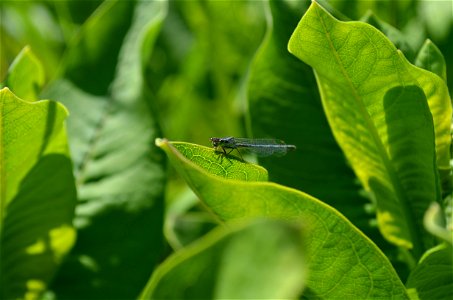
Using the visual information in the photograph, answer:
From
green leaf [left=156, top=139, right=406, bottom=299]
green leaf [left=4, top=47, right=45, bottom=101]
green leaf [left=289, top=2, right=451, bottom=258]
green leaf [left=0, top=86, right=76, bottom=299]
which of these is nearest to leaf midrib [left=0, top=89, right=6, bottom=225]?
green leaf [left=0, top=86, right=76, bottom=299]

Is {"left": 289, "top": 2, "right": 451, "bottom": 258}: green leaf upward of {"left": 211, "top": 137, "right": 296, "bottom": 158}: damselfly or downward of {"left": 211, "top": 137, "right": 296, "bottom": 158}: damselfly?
upward

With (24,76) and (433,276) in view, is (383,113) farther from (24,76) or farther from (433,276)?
(24,76)

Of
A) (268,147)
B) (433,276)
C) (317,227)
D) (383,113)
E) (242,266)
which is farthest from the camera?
(268,147)

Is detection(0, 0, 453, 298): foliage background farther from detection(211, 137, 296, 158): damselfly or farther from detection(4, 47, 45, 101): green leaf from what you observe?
detection(4, 47, 45, 101): green leaf

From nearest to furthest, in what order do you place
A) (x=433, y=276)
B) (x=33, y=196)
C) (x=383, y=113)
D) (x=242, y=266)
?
(x=242, y=266) → (x=433, y=276) → (x=383, y=113) → (x=33, y=196)

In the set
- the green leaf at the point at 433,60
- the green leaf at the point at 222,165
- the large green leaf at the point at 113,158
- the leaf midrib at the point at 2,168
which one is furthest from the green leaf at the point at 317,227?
the large green leaf at the point at 113,158

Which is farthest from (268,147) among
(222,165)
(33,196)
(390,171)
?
(33,196)

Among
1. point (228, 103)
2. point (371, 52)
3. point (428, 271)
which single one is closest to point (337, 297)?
point (428, 271)
